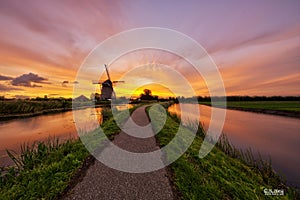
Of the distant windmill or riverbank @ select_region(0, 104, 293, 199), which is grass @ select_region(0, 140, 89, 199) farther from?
the distant windmill

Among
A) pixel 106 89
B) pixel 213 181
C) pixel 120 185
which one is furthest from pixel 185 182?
pixel 106 89

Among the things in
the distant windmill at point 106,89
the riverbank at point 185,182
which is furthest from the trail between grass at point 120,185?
the distant windmill at point 106,89

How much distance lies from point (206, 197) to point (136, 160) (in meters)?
2.61

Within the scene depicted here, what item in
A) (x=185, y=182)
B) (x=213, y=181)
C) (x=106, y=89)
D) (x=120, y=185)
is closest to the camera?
(x=120, y=185)

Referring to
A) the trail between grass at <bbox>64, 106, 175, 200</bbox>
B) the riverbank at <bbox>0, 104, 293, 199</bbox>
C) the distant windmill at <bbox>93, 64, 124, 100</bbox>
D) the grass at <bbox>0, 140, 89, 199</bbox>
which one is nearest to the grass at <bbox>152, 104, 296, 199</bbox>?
the riverbank at <bbox>0, 104, 293, 199</bbox>

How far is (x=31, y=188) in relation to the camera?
11.9ft

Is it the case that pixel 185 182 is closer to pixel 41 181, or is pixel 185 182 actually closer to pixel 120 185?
pixel 120 185

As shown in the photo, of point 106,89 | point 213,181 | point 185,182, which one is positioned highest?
point 106,89

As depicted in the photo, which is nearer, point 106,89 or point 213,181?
point 213,181

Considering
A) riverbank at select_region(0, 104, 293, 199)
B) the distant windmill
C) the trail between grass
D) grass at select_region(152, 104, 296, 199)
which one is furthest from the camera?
the distant windmill

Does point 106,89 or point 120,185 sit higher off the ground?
point 106,89

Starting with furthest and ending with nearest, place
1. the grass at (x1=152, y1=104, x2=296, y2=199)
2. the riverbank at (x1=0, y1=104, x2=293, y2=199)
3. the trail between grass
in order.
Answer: the grass at (x1=152, y1=104, x2=296, y2=199) → the riverbank at (x1=0, y1=104, x2=293, y2=199) → the trail between grass

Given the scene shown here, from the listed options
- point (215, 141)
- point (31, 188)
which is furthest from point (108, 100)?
point (31, 188)

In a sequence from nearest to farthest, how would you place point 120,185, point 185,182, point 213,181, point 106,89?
1. point 120,185
2. point 185,182
3. point 213,181
4. point 106,89
